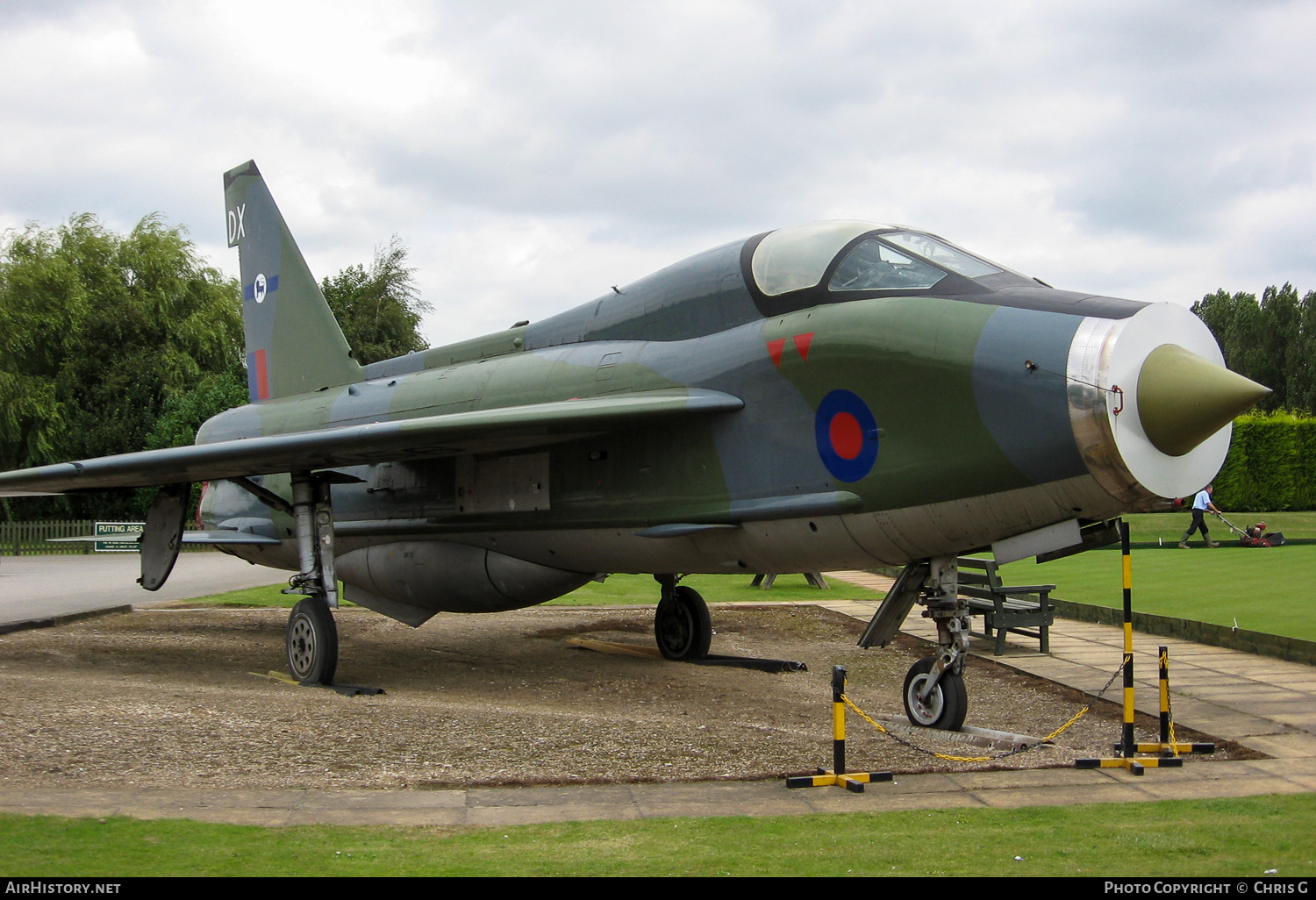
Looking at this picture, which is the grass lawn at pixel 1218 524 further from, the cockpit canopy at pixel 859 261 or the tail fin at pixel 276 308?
the tail fin at pixel 276 308

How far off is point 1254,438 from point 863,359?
3289cm

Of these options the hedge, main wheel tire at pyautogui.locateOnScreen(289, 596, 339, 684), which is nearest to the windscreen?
main wheel tire at pyautogui.locateOnScreen(289, 596, 339, 684)

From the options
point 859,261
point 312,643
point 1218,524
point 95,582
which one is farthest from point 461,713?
point 1218,524

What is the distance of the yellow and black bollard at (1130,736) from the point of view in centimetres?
638

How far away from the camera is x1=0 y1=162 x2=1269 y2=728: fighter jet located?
6344 millimetres

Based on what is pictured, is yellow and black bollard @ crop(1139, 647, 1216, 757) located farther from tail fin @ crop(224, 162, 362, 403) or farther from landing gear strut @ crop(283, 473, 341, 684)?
tail fin @ crop(224, 162, 362, 403)

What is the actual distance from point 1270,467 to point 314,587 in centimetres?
3428

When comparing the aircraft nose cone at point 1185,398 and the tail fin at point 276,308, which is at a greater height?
the tail fin at point 276,308

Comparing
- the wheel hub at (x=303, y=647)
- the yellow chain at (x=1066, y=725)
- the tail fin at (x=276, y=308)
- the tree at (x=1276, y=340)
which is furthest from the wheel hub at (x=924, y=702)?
the tree at (x=1276, y=340)

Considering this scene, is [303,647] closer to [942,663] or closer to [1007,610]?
[942,663]

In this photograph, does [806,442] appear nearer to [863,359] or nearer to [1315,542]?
[863,359]

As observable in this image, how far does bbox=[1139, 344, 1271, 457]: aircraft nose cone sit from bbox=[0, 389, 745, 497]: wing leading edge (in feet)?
10.2

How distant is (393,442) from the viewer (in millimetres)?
8844

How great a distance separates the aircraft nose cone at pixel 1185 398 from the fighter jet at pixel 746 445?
15 mm
